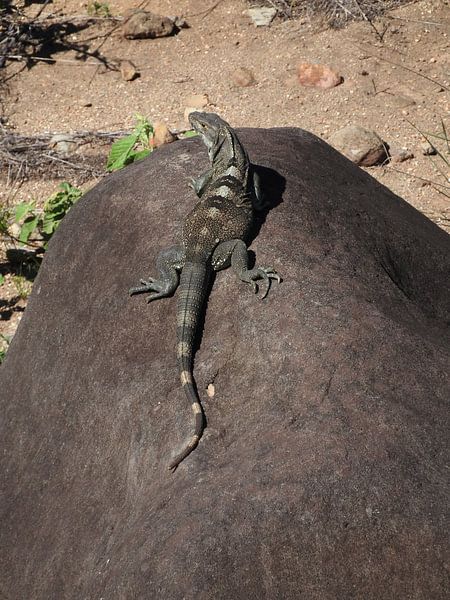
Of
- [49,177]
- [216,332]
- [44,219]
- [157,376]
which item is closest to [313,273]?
[216,332]

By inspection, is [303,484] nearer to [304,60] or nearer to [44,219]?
[44,219]

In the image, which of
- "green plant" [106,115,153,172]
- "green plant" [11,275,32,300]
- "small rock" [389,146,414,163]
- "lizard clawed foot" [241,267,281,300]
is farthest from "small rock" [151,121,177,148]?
"lizard clawed foot" [241,267,281,300]

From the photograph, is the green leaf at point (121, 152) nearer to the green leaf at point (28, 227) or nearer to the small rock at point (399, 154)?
the green leaf at point (28, 227)

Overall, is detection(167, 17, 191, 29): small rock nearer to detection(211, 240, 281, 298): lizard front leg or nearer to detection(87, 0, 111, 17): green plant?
detection(87, 0, 111, 17): green plant

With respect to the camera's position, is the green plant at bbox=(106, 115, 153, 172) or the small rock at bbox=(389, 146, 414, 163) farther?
the small rock at bbox=(389, 146, 414, 163)

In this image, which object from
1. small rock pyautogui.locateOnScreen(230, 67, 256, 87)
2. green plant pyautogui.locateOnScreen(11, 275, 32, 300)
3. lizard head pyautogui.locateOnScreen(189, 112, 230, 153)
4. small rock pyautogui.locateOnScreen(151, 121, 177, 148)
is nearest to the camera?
lizard head pyautogui.locateOnScreen(189, 112, 230, 153)
